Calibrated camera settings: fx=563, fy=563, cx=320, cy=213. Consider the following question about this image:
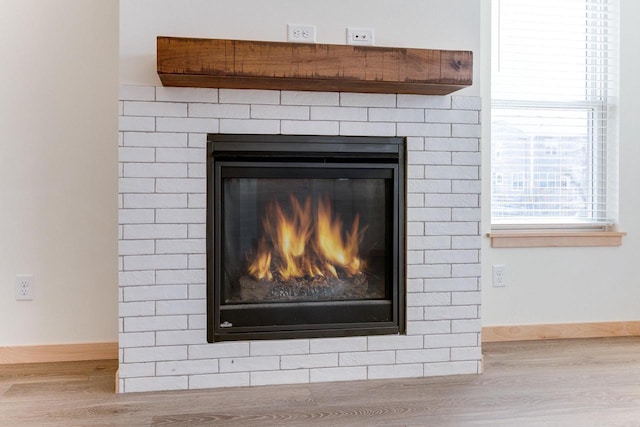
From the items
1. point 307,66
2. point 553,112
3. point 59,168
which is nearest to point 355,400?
point 307,66

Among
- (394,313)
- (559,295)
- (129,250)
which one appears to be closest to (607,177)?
(559,295)

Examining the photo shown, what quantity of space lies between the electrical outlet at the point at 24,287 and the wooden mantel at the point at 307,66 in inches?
46.4

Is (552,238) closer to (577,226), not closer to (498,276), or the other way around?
(577,226)

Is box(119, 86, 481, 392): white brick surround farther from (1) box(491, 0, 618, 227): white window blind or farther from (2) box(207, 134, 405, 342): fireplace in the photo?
(1) box(491, 0, 618, 227): white window blind

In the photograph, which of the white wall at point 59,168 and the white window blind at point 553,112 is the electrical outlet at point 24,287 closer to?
the white wall at point 59,168

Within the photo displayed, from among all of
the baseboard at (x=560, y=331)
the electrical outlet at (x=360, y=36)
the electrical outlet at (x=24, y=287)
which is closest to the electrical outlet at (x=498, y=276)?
the baseboard at (x=560, y=331)

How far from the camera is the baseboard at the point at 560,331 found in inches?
119

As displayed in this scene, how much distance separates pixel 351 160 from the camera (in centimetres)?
237

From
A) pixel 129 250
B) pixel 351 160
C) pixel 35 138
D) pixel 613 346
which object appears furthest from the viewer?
pixel 613 346

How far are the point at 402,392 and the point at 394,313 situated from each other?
338 millimetres

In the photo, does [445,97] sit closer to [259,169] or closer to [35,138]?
[259,169]

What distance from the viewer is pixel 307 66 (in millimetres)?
2141

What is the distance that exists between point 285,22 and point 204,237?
93cm

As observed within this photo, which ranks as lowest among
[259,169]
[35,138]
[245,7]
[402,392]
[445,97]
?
[402,392]
